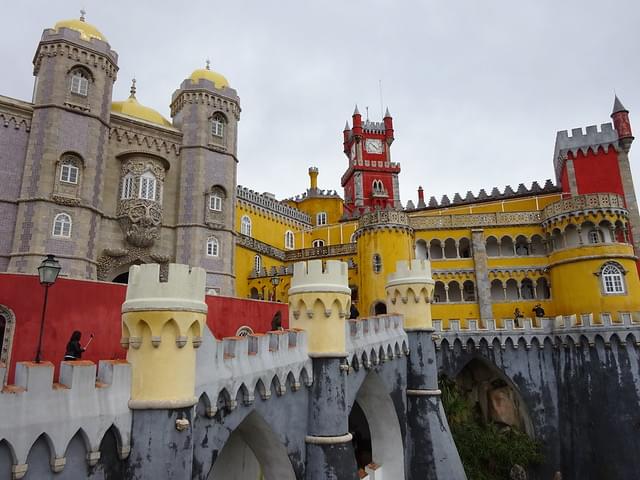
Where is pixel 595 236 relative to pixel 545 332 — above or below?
above

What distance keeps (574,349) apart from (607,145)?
1659 centimetres

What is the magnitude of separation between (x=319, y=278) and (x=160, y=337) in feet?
19.7

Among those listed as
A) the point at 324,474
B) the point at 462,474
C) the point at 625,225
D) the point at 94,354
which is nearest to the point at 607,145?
the point at 625,225

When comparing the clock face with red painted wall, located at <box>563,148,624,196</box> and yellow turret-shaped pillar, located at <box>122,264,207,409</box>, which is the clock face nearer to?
red painted wall, located at <box>563,148,624,196</box>

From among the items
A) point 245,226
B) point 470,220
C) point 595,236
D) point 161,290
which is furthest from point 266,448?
point 245,226

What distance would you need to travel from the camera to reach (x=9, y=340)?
12.6 m

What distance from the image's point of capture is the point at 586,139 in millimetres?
34812

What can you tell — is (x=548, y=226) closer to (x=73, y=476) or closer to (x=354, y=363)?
(x=354, y=363)

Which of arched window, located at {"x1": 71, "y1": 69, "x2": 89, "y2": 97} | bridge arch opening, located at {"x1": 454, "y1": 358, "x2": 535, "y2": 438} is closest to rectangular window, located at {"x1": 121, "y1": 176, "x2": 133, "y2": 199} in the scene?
arched window, located at {"x1": 71, "y1": 69, "x2": 89, "y2": 97}

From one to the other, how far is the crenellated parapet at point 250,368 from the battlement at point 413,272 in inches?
373

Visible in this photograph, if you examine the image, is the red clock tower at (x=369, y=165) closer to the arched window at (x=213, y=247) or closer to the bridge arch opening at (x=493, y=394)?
Answer: the bridge arch opening at (x=493, y=394)

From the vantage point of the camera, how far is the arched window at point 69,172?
23188 mm

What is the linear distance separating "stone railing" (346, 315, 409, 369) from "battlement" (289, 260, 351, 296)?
7.02 feet

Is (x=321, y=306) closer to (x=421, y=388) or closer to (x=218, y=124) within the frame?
(x=421, y=388)
